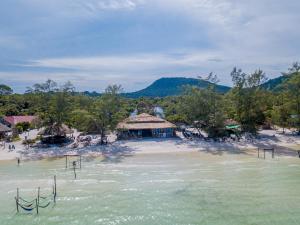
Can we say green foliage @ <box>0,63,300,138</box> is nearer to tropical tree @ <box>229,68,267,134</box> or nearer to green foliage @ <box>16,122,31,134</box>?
tropical tree @ <box>229,68,267,134</box>

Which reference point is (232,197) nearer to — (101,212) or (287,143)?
(101,212)

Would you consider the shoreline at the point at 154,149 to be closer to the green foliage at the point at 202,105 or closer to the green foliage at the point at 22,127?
the green foliage at the point at 202,105

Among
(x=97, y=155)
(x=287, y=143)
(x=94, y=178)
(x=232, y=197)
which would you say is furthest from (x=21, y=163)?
(x=287, y=143)

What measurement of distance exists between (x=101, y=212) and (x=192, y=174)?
1233cm

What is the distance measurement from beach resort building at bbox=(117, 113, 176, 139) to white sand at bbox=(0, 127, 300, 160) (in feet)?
6.94

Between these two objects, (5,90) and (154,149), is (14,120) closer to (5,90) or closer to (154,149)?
(154,149)

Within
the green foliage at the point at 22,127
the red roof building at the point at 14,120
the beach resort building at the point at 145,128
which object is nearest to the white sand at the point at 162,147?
the beach resort building at the point at 145,128

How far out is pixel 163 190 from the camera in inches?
1065

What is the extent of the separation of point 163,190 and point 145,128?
81.0ft

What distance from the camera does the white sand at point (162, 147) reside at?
42.9m

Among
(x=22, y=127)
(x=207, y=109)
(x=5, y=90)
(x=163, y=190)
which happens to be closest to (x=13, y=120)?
(x=22, y=127)

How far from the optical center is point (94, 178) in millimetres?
31562

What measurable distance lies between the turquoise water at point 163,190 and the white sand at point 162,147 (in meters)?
3.20

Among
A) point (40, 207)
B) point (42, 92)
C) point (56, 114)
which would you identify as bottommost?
point (40, 207)
